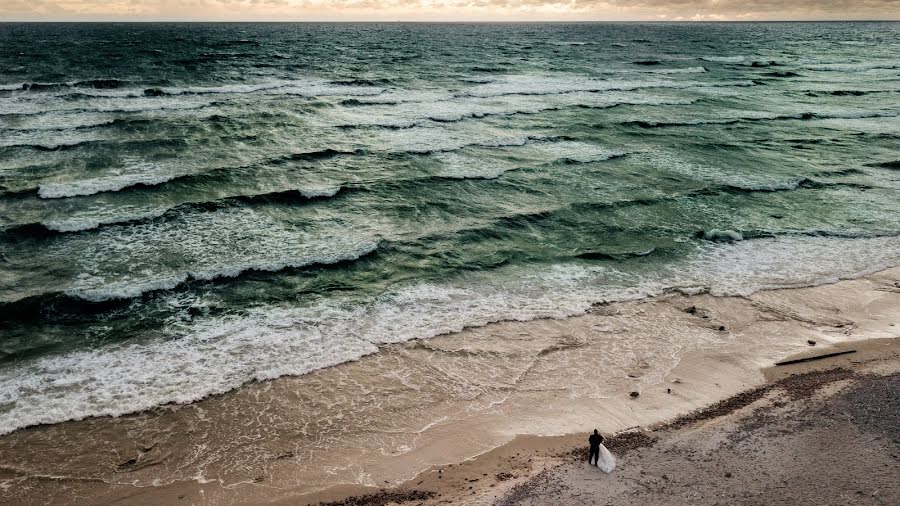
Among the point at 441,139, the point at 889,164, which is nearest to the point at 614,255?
the point at 441,139

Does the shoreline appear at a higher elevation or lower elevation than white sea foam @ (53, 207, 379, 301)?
lower

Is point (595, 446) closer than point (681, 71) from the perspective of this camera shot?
Yes

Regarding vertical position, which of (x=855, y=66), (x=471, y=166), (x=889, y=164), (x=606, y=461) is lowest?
(x=606, y=461)

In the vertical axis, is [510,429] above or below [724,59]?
below

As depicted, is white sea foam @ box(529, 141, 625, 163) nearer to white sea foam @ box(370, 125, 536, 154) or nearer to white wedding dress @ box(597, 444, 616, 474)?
white sea foam @ box(370, 125, 536, 154)

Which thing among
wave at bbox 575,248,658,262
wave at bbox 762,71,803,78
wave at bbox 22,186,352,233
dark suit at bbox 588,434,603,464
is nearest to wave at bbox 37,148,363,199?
wave at bbox 22,186,352,233

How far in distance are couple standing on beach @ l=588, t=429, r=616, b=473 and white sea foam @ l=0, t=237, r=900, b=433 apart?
4.85 metres

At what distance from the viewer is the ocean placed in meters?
11.9

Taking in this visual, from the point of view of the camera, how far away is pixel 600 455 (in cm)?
798

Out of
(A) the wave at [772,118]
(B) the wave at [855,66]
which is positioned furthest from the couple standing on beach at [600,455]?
(B) the wave at [855,66]

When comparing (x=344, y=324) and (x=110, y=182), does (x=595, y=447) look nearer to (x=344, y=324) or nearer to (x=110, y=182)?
(x=344, y=324)

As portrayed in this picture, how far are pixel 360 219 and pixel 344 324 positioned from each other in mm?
6731

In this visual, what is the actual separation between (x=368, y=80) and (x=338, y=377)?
136 ft

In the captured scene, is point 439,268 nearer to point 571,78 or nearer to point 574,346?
point 574,346
